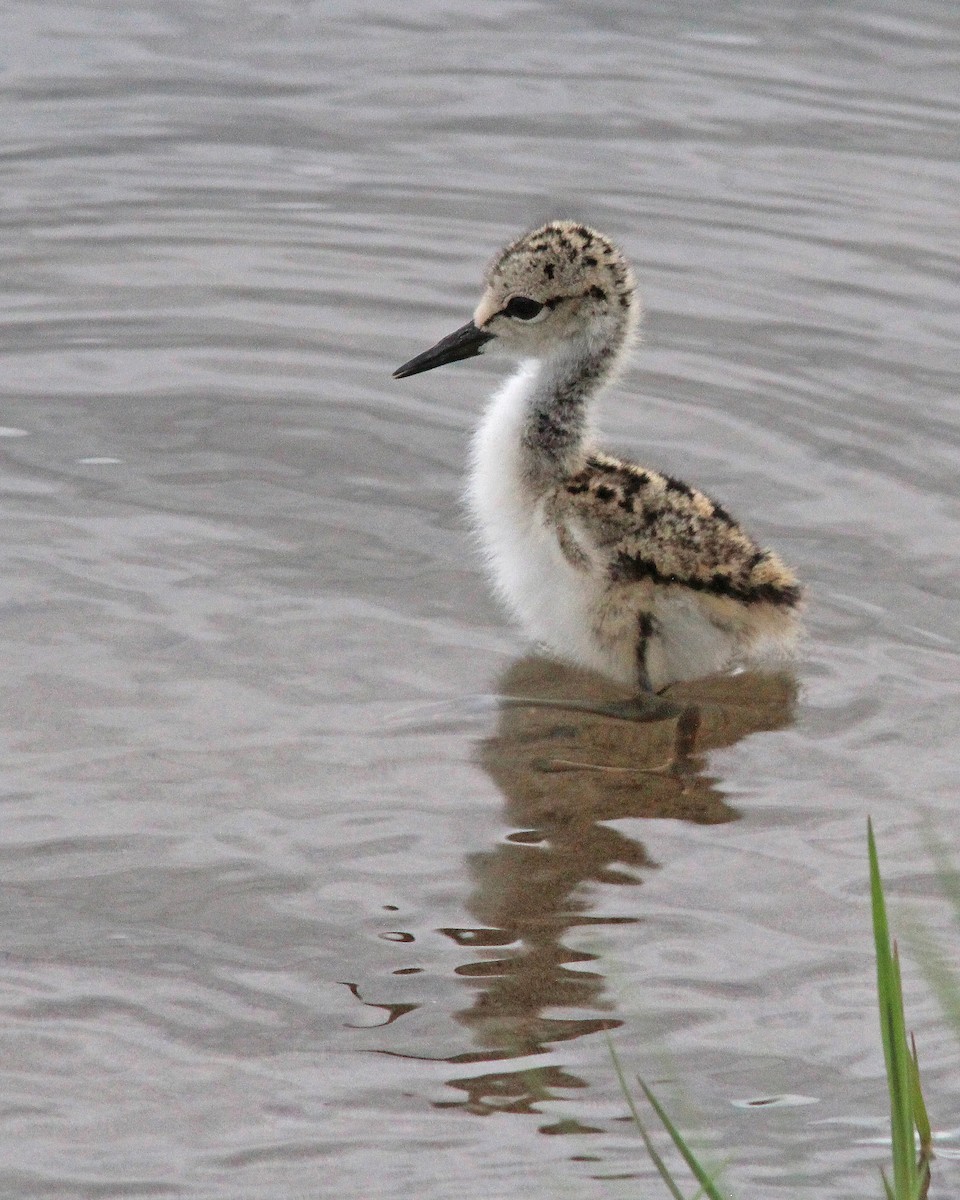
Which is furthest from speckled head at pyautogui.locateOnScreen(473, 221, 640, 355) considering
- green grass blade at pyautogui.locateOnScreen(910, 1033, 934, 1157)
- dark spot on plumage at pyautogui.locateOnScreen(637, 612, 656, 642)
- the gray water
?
green grass blade at pyautogui.locateOnScreen(910, 1033, 934, 1157)

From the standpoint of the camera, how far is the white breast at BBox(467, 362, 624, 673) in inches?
171

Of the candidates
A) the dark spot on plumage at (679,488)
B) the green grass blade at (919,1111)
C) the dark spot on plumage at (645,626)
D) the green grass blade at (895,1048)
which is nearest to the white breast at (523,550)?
the dark spot on plumage at (645,626)

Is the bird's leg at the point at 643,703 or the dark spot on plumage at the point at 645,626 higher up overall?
the dark spot on plumage at the point at 645,626

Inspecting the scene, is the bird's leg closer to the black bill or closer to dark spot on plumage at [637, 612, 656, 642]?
dark spot on plumage at [637, 612, 656, 642]

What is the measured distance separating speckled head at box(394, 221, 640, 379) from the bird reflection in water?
29.9 inches

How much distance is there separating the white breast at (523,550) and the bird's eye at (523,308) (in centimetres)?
12

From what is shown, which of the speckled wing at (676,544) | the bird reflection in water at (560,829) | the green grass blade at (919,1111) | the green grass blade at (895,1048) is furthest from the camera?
the speckled wing at (676,544)

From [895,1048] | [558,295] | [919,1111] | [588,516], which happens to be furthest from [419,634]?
[895,1048]

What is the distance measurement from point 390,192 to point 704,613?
340cm

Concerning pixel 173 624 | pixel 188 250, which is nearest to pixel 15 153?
pixel 188 250

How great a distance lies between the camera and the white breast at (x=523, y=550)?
171 inches

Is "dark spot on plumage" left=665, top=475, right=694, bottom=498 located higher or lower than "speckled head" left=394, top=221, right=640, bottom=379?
lower

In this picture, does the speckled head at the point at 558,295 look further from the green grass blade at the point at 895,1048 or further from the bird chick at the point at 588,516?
the green grass blade at the point at 895,1048

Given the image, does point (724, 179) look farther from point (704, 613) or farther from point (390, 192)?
point (704, 613)
